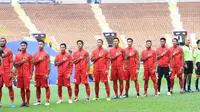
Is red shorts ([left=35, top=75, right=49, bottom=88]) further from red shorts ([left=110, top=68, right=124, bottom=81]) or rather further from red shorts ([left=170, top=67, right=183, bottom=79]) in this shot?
red shorts ([left=170, top=67, right=183, bottom=79])

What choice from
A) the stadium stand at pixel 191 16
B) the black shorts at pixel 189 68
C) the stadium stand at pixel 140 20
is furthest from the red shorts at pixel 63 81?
the stadium stand at pixel 191 16

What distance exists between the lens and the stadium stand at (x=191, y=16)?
2630 inches

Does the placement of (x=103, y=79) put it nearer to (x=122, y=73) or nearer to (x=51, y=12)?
(x=122, y=73)

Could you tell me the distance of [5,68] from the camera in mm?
19250

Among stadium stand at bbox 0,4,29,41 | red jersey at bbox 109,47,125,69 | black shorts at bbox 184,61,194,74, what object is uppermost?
stadium stand at bbox 0,4,29,41

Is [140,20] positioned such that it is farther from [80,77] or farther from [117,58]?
[80,77]

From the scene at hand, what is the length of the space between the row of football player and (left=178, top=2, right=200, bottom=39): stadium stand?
4252 centimetres

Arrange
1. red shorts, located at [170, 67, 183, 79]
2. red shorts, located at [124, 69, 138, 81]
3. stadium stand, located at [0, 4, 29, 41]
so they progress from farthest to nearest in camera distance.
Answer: stadium stand, located at [0, 4, 29, 41]
red shorts, located at [170, 67, 183, 79]
red shorts, located at [124, 69, 138, 81]

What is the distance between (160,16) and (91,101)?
50.2 metres

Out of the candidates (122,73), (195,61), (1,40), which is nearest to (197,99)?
(122,73)

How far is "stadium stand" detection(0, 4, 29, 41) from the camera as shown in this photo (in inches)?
2427

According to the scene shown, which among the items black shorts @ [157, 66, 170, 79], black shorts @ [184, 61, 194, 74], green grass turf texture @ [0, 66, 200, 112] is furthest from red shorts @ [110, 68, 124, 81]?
black shorts @ [184, 61, 194, 74]

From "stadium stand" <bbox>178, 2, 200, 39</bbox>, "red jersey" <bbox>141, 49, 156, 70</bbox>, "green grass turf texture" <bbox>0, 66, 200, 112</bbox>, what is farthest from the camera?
"stadium stand" <bbox>178, 2, 200, 39</bbox>

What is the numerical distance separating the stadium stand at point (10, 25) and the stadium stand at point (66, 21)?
61.4 inches
